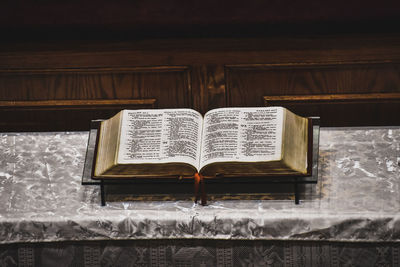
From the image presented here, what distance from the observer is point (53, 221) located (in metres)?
1.60

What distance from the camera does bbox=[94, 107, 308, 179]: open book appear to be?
160cm

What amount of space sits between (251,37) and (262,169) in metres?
0.71

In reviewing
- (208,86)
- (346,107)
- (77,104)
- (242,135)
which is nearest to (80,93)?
(77,104)

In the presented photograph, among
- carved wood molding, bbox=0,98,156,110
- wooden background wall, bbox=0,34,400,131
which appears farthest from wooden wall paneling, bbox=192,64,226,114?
carved wood molding, bbox=0,98,156,110

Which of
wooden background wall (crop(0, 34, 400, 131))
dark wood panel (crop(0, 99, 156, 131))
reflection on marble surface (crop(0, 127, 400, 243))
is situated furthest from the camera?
dark wood panel (crop(0, 99, 156, 131))

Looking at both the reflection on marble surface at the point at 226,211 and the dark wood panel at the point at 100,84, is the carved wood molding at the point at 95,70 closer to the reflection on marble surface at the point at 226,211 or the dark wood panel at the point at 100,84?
the dark wood panel at the point at 100,84

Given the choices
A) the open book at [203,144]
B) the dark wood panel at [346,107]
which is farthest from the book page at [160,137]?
the dark wood panel at [346,107]

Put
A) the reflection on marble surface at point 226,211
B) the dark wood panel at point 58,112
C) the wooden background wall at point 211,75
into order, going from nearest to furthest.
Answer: the reflection on marble surface at point 226,211 < the wooden background wall at point 211,75 < the dark wood panel at point 58,112

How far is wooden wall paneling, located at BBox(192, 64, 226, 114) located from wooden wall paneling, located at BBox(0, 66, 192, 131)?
3 cm

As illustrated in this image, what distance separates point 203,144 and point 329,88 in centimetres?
73

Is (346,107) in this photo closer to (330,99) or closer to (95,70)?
(330,99)

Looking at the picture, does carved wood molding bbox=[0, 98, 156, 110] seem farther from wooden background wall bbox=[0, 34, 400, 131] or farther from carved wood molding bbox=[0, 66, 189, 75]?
carved wood molding bbox=[0, 66, 189, 75]

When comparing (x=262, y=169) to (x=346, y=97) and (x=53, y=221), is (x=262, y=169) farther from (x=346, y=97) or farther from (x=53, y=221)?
(x=346, y=97)

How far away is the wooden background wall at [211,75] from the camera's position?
2.17 m
